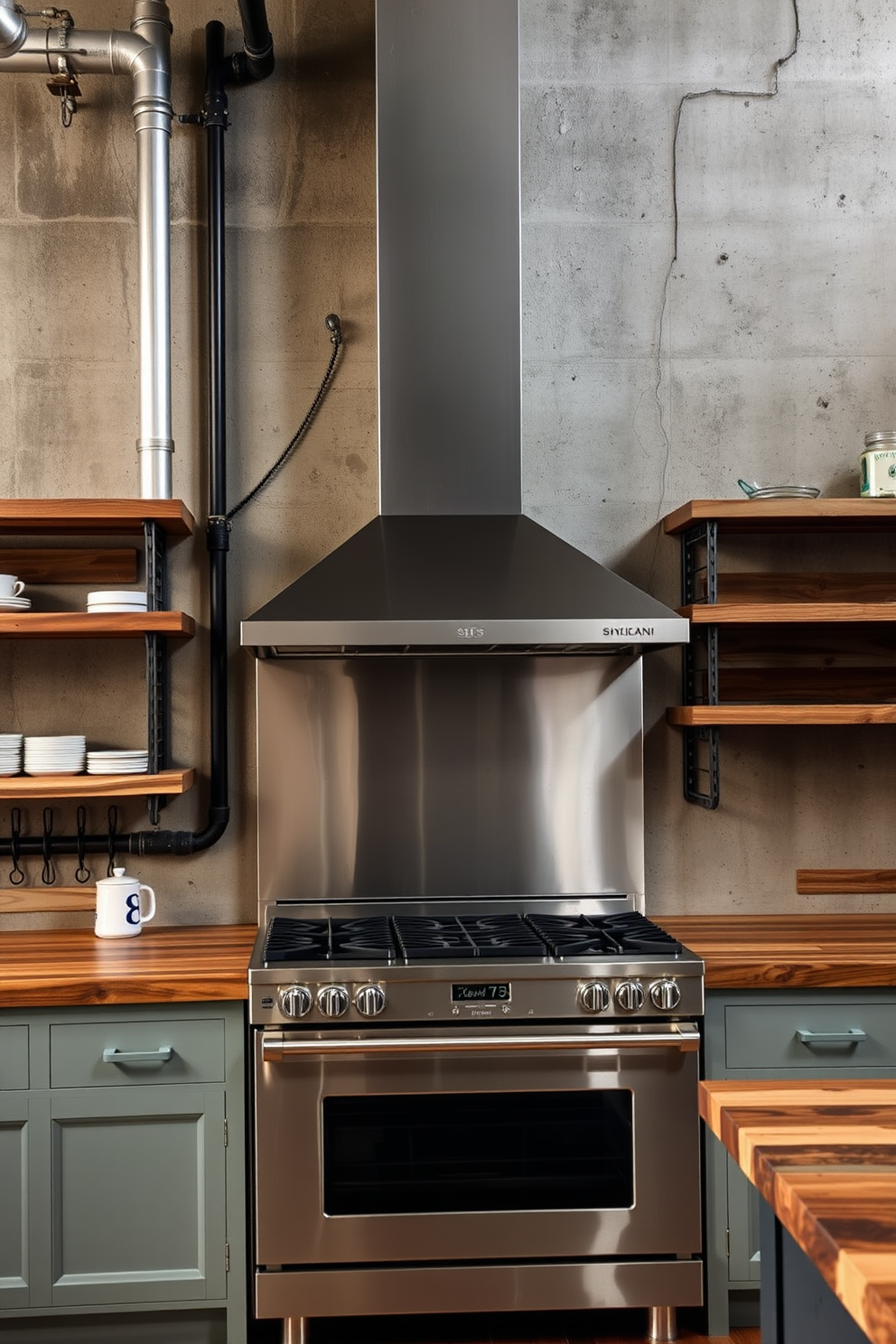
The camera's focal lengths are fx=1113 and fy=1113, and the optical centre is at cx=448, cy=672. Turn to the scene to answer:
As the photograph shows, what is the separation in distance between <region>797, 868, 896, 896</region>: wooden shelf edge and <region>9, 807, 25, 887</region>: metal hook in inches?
86.2

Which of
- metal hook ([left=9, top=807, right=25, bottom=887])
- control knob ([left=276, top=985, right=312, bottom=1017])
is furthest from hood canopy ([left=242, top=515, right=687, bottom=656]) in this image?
metal hook ([left=9, top=807, right=25, bottom=887])

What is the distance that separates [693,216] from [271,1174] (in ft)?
9.11

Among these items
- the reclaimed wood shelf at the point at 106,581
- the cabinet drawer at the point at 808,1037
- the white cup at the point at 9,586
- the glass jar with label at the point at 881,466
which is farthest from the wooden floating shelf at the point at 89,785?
the glass jar with label at the point at 881,466

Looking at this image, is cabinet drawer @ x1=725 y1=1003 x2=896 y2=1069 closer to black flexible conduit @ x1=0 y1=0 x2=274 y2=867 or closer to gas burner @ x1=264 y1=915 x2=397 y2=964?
gas burner @ x1=264 y1=915 x2=397 y2=964

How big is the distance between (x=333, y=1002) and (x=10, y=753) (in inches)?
44.9

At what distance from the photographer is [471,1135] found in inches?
95.1

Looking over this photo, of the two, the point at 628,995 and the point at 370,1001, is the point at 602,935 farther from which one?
the point at 370,1001

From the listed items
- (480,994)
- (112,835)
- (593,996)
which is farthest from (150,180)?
(593,996)

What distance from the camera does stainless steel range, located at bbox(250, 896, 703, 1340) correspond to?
2.39 meters

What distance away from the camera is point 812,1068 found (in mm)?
2576

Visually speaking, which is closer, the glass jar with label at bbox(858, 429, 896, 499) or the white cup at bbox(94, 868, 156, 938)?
the white cup at bbox(94, 868, 156, 938)

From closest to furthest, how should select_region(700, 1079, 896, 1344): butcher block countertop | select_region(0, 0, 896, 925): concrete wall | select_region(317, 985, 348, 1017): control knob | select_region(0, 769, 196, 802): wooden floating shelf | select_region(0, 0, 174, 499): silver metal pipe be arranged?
1. select_region(700, 1079, 896, 1344): butcher block countertop
2. select_region(317, 985, 348, 1017): control knob
3. select_region(0, 769, 196, 802): wooden floating shelf
4. select_region(0, 0, 174, 499): silver metal pipe
5. select_region(0, 0, 896, 925): concrete wall

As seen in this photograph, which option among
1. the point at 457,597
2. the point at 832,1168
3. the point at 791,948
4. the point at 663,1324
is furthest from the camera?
the point at 791,948

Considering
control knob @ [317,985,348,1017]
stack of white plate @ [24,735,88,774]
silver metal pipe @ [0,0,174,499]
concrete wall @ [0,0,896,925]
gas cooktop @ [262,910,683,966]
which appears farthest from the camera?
concrete wall @ [0,0,896,925]
